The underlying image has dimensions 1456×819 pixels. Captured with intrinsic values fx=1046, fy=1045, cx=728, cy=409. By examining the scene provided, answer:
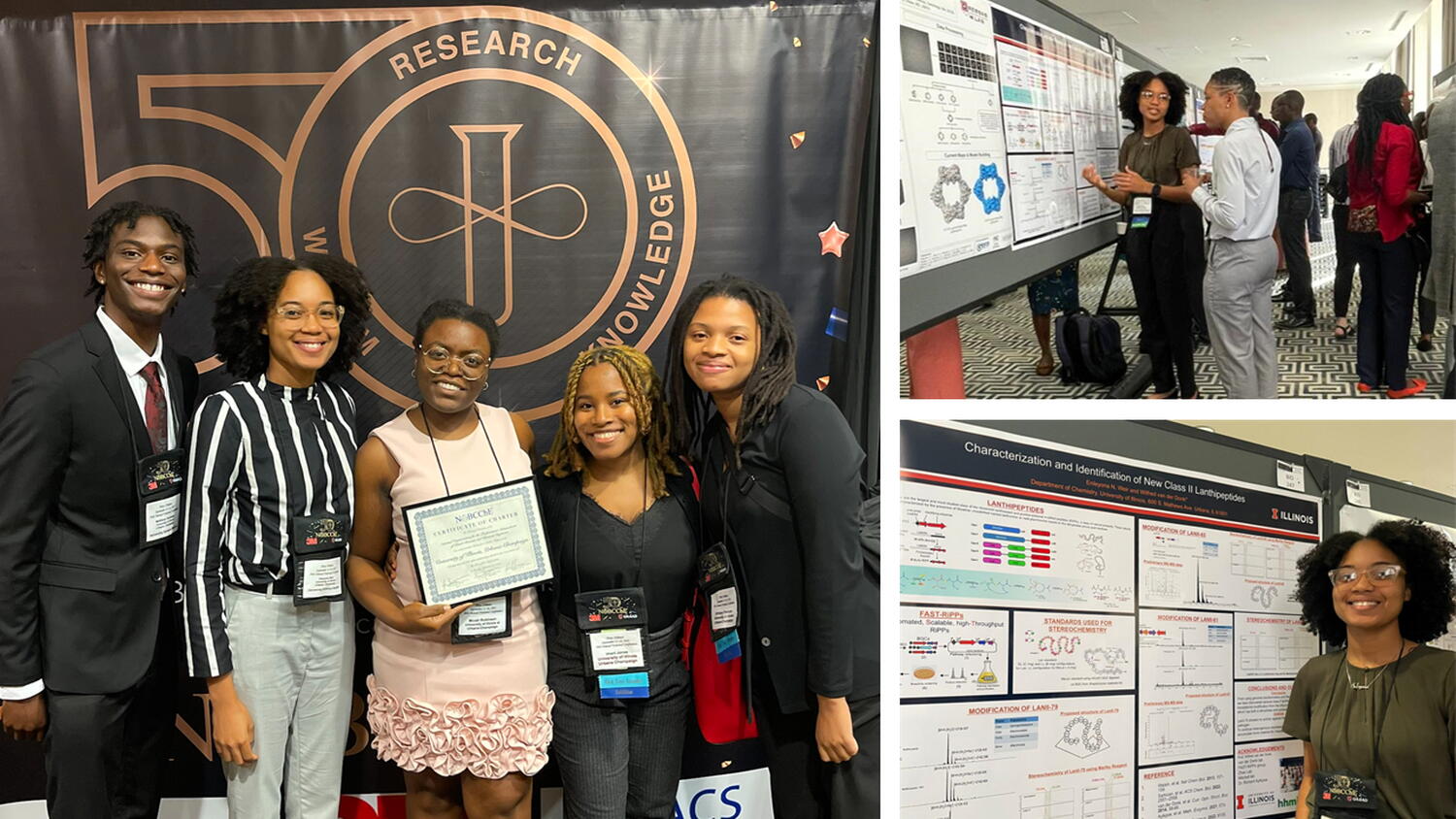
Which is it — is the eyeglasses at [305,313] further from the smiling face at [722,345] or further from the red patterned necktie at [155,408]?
the smiling face at [722,345]

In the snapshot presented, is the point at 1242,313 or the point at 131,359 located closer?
the point at 131,359

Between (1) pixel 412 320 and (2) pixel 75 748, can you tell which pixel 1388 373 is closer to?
(1) pixel 412 320

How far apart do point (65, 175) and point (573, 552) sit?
63.9 inches

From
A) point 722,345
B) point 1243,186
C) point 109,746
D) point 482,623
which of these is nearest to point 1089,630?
point 1243,186

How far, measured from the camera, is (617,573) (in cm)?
226

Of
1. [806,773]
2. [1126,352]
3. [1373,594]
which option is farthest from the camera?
[1373,594]

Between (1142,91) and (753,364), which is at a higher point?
(1142,91)

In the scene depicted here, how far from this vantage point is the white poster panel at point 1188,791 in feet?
9.02

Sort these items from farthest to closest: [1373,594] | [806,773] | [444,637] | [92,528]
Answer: [1373,594] < [806,773] < [444,637] < [92,528]

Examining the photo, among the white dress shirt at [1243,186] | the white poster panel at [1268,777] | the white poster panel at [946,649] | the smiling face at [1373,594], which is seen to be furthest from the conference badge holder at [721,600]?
the smiling face at [1373,594]

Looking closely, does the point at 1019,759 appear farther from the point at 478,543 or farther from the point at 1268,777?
the point at 478,543

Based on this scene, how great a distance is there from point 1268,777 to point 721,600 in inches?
63.5

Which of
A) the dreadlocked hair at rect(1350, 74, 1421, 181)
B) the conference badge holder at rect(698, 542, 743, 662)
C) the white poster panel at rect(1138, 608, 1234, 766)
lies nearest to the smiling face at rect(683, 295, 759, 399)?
the conference badge holder at rect(698, 542, 743, 662)

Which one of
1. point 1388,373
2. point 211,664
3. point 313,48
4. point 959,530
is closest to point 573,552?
point 211,664
